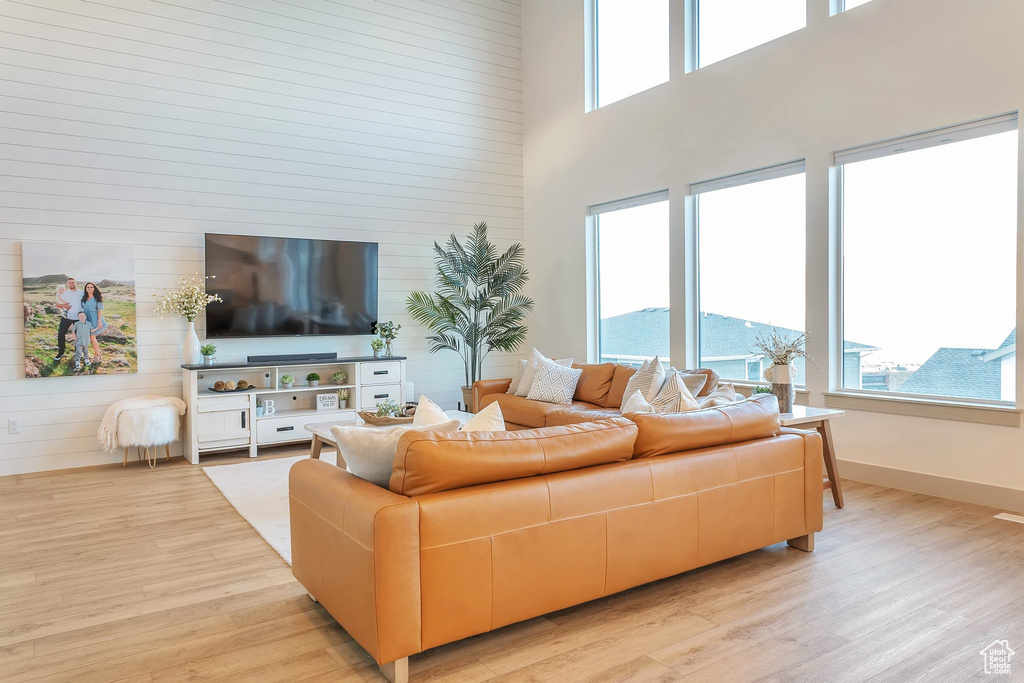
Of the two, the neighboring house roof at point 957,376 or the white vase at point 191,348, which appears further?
the white vase at point 191,348

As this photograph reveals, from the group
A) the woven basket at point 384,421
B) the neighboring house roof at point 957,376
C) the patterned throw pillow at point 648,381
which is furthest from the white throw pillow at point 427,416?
the neighboring house roof at point 957,376

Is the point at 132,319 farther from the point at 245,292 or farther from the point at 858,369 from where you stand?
the point at 858,369

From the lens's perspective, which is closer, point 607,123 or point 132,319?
point 132,319

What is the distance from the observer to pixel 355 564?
7.10 ft

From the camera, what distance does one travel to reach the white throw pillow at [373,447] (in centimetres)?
233

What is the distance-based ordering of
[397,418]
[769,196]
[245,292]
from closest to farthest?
[397,418] < [769,196] < [245,292]

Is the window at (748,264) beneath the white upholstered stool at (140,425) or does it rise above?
above

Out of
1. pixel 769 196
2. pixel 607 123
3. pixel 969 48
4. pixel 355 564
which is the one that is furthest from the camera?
pixel 607 123

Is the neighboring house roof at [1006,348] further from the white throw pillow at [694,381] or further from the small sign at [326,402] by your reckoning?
the small sign at [326,402]

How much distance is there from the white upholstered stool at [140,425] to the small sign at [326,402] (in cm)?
123

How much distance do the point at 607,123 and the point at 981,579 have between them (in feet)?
17.0

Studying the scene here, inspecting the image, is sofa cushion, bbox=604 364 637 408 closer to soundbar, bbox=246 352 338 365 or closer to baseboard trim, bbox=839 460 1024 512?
baseboard trim, bbox=839 460 1024 512

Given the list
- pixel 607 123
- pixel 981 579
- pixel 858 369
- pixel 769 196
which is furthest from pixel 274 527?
pixel 607 123

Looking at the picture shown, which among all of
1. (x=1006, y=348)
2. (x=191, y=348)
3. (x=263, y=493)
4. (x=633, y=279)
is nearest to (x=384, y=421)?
(x=263, y=493)
